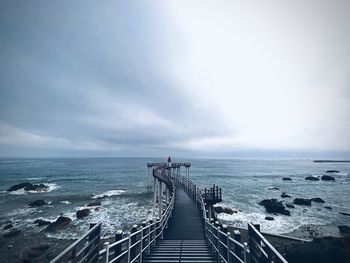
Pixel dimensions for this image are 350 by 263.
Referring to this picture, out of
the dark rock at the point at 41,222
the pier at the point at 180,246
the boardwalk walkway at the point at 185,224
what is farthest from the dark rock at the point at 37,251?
the boardwalk walkway at the point at 185,224

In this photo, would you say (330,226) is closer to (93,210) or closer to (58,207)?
(93,210)

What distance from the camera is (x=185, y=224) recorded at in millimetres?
13367

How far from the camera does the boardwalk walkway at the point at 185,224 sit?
11461 mm

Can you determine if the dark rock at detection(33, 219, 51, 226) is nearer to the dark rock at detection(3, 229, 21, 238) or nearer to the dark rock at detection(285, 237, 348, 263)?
the dark rock at detection(3, 229, 21, 238)

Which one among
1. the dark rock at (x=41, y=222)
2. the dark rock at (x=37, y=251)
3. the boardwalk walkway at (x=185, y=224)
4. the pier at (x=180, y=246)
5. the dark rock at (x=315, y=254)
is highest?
the pier at (x=180, y=246)

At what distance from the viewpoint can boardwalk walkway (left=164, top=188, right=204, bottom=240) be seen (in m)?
11.5

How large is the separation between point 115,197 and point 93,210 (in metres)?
8.87

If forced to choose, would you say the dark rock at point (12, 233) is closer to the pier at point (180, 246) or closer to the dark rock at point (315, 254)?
the pier at point (180, 246)

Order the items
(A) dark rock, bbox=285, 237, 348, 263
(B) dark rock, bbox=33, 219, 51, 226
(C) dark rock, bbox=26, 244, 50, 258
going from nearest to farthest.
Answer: (A) dark rock, bbox=285, 237, 348, 263, (C) dark rock, bbox=26, 244, 50, 258, (B) dark rock, bbox=33, 219, 51, 226

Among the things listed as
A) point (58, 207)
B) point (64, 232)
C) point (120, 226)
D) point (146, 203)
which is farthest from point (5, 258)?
point (146, 203)

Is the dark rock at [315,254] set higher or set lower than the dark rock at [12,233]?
higher

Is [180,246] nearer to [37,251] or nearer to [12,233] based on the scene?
[37,251]

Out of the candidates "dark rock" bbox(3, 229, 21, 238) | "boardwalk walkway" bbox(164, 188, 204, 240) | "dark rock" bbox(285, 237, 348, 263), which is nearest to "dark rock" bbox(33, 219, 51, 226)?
"dark rock" bbox(3, 229, 21, 238)

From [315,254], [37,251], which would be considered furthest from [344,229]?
[37,251]
